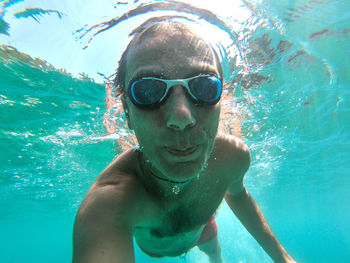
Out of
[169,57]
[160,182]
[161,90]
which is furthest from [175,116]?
[160,182]

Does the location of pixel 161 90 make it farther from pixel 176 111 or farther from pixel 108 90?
pixel 108 90

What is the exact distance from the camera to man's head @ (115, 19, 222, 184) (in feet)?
6.83

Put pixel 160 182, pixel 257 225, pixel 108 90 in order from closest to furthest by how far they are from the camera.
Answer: pixel 160 182, pixel 257 225, pixel 108 90

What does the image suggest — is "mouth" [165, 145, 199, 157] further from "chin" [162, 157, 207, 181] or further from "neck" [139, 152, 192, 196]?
"neck" [139, 152, 192, 196]

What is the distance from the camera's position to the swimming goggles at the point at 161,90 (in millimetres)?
2115

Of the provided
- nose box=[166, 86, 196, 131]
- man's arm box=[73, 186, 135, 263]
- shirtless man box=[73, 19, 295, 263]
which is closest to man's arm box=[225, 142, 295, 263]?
shirtless man box=[73, 19, 295, 263]

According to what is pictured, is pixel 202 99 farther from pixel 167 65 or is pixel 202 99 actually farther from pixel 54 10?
pixel 54 10

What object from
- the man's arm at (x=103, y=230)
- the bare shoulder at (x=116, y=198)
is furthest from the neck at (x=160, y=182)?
the man's arm at (x=103, y=230)

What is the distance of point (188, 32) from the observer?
261 centimetres

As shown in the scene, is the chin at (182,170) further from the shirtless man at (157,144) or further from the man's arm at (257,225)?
the man's arm at (257,225)

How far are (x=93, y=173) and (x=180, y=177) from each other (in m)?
21.4

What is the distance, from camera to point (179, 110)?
2.00m

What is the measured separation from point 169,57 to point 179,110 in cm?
66

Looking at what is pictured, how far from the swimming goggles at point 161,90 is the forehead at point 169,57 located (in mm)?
78
